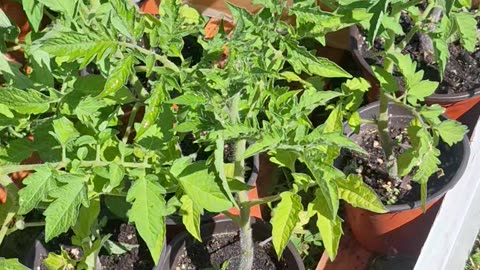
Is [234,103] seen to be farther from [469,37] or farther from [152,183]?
[469,37]

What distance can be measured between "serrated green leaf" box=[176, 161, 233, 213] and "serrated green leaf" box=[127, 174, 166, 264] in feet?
0.23

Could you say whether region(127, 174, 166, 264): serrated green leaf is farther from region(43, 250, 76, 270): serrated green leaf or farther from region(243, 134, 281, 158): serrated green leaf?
region(43, 250, 76, 270): serrated green leaf

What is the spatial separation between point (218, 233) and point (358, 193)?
0.59m

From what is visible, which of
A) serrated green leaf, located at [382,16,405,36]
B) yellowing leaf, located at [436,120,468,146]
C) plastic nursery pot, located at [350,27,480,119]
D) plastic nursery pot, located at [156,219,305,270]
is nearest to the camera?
serrated green leaf, located at [382,16,405,36]

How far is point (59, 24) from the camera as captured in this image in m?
1.38

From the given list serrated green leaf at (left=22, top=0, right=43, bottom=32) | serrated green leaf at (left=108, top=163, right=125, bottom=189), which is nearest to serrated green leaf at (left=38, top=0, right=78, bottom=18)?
serrated green leaf at (left=22, top=0, right=43, bottom=32)

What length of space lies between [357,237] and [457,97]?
1.81 feet

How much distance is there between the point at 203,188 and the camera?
1.30 m

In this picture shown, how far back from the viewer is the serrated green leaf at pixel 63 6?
131 cm

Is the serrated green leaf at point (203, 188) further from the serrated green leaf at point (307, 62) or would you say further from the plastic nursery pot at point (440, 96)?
the plastic nursery pot at point (440, 96)

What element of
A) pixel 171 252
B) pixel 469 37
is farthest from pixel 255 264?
pixel 469 37

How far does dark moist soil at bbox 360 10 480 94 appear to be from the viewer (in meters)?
2.16

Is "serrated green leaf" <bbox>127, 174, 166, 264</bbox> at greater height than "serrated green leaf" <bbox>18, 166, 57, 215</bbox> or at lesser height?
lesser

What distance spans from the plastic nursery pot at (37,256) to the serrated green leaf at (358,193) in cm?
73
